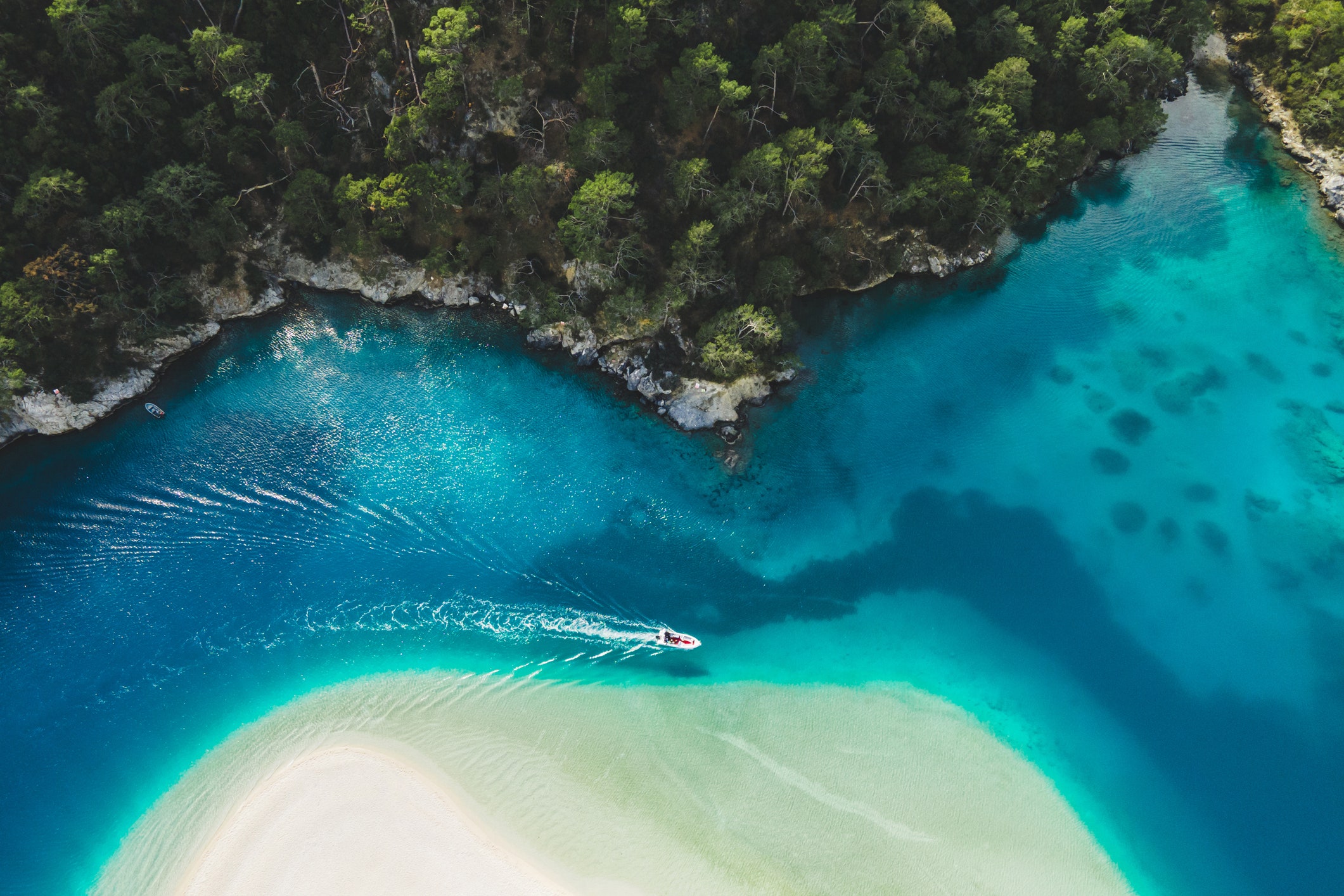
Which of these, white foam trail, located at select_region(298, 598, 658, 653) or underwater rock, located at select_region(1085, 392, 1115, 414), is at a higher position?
underwater rock, located at select_region(1085, 392, 1115, 414)

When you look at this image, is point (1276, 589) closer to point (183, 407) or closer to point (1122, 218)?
point (1122, 218)

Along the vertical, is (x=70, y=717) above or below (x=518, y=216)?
below

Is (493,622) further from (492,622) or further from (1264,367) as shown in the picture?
(1264,367)

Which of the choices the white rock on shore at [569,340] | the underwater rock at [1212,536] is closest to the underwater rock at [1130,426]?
the underwater rock at [1212,536]

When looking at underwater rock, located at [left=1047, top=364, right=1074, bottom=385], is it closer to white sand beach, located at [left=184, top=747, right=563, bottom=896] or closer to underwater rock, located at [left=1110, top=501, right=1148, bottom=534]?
underwater rock, located at [left=1110, top=501, right=1148, bottom=534]

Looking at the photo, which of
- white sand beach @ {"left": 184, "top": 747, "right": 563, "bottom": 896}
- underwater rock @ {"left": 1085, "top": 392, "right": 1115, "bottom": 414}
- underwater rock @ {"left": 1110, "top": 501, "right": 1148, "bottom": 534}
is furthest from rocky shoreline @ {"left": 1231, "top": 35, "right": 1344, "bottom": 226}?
white sand beach @ {"left": 184, "top": 747, "right": 563, "bottom": 896}

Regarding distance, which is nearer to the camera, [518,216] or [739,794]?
[739,794]

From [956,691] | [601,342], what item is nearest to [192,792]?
[601,342]
